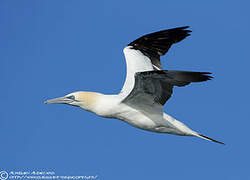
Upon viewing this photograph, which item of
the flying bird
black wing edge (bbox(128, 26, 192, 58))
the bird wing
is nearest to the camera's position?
the flying bird

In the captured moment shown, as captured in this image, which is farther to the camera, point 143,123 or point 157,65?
point 157,65

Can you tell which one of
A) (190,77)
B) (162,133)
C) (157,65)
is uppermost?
(157,65)

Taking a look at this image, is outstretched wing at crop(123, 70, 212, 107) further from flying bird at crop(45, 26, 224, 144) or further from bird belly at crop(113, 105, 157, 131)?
bird belly at crop(113, 105, 157, 131)

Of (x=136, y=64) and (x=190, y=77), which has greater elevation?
(x=136, y=64)

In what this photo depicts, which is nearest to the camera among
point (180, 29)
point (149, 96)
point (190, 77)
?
point (190, 77)

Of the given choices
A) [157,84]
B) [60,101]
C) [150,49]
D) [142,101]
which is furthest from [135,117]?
[150,49]

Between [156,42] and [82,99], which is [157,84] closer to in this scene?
[82,99]

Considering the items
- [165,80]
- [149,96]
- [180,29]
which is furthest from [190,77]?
[180,29]

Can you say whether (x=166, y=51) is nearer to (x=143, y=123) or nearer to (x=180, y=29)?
(x=180, y=29)

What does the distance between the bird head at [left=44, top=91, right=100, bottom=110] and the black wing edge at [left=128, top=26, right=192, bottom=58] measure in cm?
243

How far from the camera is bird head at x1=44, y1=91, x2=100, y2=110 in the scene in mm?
9961

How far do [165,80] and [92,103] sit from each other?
2051mm

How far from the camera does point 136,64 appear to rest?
36.9 feet

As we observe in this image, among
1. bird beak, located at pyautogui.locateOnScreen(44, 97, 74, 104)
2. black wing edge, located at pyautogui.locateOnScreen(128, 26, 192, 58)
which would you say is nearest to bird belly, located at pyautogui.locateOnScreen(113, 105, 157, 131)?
bird beak, located at pyautogui.locateOnScreen(44, 97, 74, 104)
